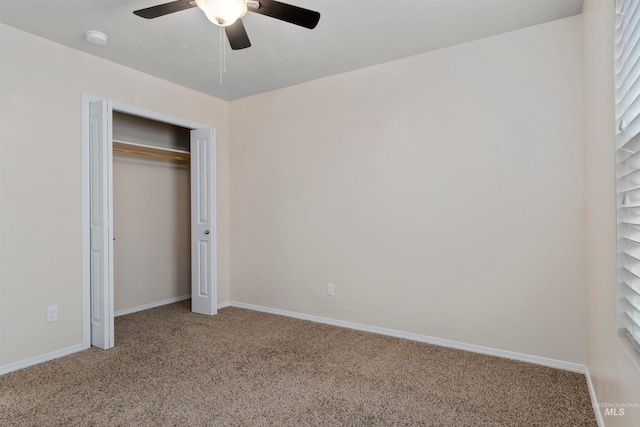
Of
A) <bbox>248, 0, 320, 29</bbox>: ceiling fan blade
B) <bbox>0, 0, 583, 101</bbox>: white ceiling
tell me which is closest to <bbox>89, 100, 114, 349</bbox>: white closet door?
<bbox>0, 0, 583, 101</bbox>: white ceiling

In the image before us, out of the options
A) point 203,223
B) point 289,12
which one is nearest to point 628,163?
point 289,12

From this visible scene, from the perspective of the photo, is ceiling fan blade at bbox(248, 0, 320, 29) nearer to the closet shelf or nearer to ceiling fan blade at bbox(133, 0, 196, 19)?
ceiling fan blade at bbox(133, 0, 196, 19)

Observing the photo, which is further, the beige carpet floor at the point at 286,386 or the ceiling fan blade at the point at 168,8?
the beige carpet floor at the point at 286,386

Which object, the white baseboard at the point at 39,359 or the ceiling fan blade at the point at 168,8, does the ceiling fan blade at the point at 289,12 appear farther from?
the white baseboard at the point at 39,359

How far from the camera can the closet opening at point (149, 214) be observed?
4004 millimetres

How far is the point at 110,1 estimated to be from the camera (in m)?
2.31

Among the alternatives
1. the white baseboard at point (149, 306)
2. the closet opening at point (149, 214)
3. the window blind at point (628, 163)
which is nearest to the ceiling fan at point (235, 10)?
the window blind at point (628, 163)

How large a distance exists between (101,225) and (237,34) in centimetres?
206

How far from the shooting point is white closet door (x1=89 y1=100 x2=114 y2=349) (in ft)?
9.89

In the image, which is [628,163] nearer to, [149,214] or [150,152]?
[150,152]

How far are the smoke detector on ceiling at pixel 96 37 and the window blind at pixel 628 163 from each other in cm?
327

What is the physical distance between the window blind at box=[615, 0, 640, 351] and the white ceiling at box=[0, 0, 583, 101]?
125 cm

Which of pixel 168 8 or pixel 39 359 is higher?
pixel 168 8

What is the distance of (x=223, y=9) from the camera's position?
1.79 meters
